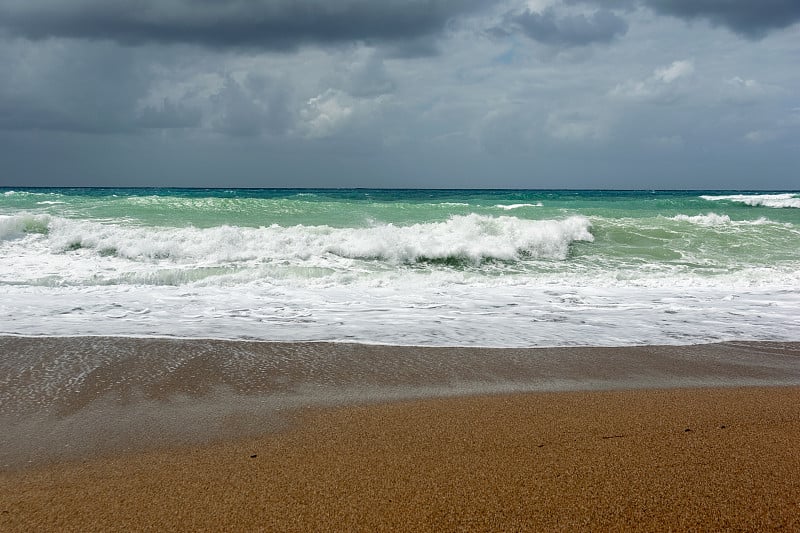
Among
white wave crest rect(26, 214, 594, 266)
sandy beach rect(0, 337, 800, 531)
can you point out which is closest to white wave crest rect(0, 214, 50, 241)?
white wave crest rect(26, 214, 594, 266)

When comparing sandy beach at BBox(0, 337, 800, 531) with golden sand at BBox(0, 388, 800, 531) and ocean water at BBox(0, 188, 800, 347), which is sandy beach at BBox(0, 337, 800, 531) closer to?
golden sand at BBox(0, 388, 800, 531)

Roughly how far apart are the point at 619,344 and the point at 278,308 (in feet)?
13.3

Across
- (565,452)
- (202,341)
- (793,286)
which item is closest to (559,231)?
(793,286)

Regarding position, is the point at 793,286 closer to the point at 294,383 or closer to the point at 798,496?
the point at 798,496

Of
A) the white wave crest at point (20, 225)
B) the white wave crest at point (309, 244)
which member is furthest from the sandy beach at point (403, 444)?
the white wave crest at point (20, 225)

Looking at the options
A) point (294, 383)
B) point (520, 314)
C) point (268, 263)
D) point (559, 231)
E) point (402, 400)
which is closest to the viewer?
point (402, 400)

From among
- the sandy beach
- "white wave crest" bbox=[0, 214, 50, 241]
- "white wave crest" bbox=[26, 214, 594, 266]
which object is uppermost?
"white wave crest" bbox=[0, 214, 50, 241]

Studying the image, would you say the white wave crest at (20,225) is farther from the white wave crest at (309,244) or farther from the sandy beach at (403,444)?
the sandy beach at (403,444)

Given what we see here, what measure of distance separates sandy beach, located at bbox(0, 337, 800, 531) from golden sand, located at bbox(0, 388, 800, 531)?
0.01 m

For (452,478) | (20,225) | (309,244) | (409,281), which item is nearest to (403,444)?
(452,478)

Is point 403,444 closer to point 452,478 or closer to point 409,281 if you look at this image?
point 452,478

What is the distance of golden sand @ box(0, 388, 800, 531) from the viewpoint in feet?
7.55

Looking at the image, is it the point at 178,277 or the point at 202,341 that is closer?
the point at 202,341

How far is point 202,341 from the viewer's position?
543 cm
